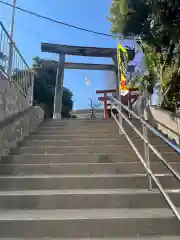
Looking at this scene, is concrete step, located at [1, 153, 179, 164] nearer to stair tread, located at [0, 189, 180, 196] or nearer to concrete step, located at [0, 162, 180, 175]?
concrete step, located at [0, 162, 180, 175]

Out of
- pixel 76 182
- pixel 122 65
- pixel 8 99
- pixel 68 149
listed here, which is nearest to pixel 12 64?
pixel 8 99

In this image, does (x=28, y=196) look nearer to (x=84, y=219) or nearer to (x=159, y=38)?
(x=84, y=219)

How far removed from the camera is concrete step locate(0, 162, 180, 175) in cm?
422

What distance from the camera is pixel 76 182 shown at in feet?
12.3

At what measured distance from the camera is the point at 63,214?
302 centimetres

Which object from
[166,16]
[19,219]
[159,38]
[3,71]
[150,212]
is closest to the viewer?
[19,219]

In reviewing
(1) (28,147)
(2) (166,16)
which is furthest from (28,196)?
(2) (166,16)

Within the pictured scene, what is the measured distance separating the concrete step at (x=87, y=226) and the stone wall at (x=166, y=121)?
3.31m

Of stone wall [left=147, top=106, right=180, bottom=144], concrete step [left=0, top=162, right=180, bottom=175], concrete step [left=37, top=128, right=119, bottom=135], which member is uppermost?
stone wall [left=147, top=106, right=180, bottom=144]

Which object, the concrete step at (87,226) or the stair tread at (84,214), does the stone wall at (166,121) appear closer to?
the stair tread at (84,214)

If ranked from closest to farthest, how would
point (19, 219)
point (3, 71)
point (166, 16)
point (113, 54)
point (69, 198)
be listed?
point (19, 219) → point (69, 198) → point (3, 71) → point (166, 16) → point (113, 54)

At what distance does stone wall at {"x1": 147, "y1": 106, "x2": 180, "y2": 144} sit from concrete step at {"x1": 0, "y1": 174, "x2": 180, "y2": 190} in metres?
2.42

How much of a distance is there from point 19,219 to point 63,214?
421mm

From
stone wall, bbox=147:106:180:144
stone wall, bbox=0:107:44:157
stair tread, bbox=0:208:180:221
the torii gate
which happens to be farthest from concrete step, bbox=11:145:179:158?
the torii gate
